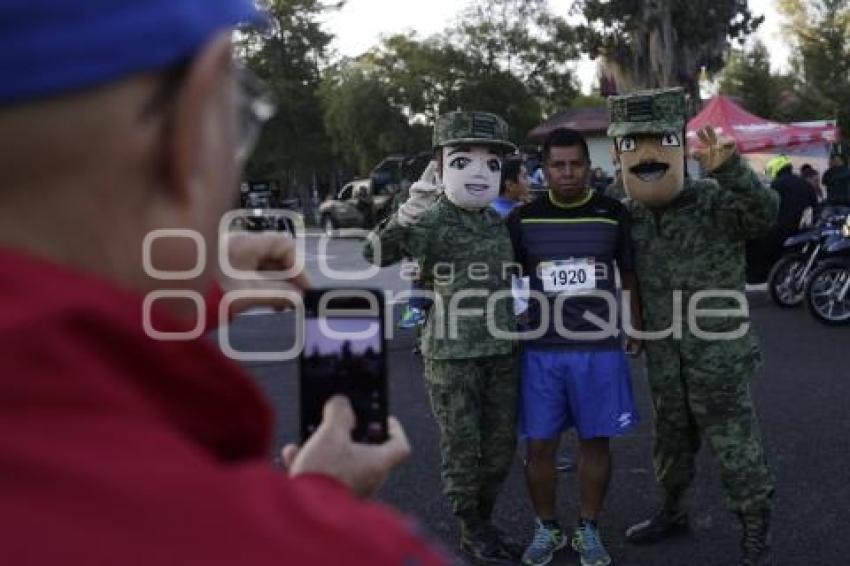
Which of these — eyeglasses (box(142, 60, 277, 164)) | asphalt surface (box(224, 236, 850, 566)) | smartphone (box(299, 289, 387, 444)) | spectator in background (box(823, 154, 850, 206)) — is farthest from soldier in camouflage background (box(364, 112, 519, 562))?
spectator in background (box(823, 154, 850, 206))

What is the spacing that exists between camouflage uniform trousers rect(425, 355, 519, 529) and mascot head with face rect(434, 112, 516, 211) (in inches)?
26.8

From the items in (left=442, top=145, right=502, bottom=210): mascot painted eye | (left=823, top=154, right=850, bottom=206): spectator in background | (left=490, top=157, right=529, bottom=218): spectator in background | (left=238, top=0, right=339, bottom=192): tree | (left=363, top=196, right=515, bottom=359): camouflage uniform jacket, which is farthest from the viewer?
(left=238, top=0, right=339, bottom=192): tree

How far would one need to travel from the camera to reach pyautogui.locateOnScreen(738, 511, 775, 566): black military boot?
3.27 meters

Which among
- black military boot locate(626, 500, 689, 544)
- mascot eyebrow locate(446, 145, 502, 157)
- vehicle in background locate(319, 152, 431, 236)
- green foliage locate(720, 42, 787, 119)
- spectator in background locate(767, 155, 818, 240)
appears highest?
green foliage locate(720, 42, 787, 119)

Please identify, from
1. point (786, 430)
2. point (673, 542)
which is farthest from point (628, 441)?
point (673, 542)

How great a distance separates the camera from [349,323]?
112cm

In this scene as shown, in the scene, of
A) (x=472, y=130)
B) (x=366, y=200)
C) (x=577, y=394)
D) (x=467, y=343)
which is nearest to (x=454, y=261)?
(x=467, y=343)

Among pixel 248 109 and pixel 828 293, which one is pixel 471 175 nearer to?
pixel 248 109

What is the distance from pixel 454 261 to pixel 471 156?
49cm

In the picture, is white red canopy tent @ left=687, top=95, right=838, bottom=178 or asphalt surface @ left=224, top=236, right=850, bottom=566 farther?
white red canopy tent @ left=687, top=95, right=838, bottom=178

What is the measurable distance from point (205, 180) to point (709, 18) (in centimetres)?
2746

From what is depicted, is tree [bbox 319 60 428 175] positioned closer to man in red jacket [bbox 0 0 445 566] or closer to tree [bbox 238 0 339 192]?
tree [bbox 238 0 339 192]

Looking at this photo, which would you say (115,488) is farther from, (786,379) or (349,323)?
(786,379)

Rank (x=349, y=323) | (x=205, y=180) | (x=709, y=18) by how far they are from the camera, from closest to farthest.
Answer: (x=205, y=180) < (x=349, y=323) < (x=709, y=18)
